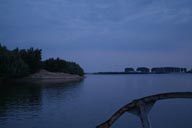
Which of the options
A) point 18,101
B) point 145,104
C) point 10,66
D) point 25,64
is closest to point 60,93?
point 18,101

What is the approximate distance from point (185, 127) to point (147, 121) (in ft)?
77.0

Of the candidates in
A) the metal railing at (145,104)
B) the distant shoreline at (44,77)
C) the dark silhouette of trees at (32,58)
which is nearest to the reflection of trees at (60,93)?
the distant shoreline at (44,77)

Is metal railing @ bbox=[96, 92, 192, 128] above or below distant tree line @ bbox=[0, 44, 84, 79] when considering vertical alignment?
below

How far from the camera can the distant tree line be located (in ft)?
315

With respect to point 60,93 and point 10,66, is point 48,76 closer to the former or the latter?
point 10,66

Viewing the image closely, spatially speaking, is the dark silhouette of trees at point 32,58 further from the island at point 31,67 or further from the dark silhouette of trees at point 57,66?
the dark silhouette of trees at point 57,66

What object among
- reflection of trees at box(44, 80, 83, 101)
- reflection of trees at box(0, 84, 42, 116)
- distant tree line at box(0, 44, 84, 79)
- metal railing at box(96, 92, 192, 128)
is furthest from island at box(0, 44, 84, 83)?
metal railing at box(96, 92, 192, 128)

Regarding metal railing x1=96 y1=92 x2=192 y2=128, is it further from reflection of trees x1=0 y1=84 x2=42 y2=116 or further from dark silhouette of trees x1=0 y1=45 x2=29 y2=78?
dark silhouette of trees x1=0 y1=45 x2=29 y2=78

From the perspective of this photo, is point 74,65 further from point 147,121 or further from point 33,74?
point 147,121

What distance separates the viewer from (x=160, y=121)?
94.6ft

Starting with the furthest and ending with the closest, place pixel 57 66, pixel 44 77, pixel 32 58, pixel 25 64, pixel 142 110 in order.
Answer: pixel 57 66 → pixel 44 77 → pixel 32 58 → pixel 25 64 → pixel 142 110

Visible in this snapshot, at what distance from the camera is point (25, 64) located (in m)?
108

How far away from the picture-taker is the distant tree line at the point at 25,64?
9600cm

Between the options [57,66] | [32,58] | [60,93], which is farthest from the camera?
[57,66]
